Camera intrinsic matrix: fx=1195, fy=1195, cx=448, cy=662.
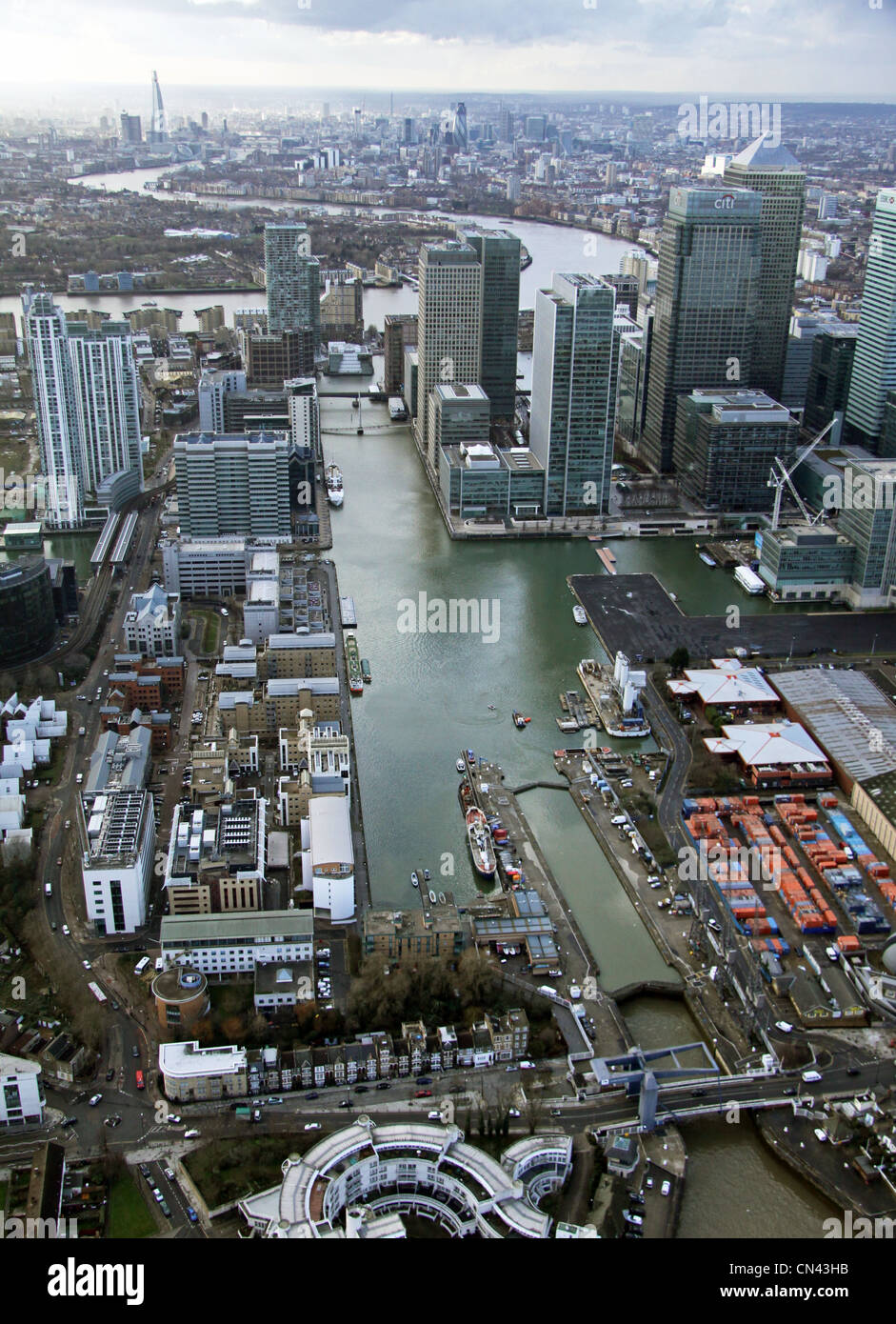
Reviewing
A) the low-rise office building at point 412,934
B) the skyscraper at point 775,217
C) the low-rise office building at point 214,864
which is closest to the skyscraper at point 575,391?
the skyscraper at point 775,217

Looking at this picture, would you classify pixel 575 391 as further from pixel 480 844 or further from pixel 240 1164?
pixel 240 1164

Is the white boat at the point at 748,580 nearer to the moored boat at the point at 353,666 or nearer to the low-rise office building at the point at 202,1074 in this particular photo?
the moored boat at the point at 353,666

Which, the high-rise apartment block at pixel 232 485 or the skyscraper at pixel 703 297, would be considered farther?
the skyscraper at pixel 703 297

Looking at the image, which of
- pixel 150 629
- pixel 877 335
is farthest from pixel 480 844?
pixel 877 335

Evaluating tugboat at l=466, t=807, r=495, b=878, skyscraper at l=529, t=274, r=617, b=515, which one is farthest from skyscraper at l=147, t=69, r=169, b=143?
tugboat at l=466, t=807, r=495, b=878

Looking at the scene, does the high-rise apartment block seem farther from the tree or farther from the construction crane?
the construction crane

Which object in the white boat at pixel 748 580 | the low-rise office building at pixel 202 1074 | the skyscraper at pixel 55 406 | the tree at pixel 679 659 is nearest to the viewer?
the low-rise office building at pixel 202 1074
